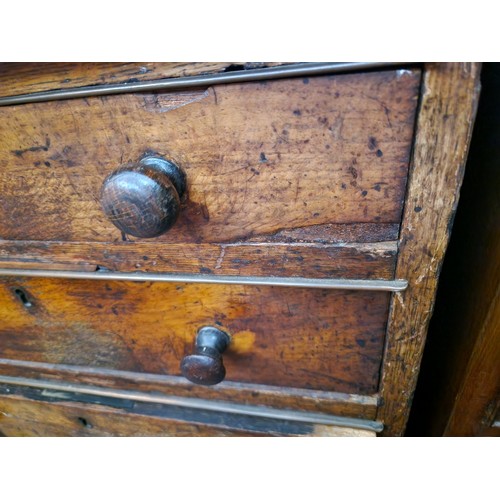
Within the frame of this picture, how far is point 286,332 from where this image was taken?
517 millimetres

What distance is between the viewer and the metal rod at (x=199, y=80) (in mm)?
318

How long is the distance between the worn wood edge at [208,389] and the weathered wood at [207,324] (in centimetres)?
1

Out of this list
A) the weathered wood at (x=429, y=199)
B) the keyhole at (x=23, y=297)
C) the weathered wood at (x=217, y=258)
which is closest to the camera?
the weathered wood at (x=429, y=199)

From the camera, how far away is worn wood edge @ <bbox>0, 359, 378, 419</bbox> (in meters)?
0.56

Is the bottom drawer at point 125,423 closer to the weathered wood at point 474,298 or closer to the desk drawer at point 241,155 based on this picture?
the weathered wood at point 474,298

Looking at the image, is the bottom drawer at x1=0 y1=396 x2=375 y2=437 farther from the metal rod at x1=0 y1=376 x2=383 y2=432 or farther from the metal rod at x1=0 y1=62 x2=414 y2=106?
the metal rod at x1=0 y1=62 x2=414 y2=106

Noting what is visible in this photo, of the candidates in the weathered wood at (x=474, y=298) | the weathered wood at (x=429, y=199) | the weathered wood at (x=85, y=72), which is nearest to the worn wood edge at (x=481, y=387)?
the weathered wood at (x=474, y=298)

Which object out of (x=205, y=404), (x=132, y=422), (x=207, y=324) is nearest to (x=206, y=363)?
(x=207, y=324)

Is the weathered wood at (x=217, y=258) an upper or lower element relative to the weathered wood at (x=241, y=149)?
lower

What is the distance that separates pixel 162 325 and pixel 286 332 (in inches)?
7.4

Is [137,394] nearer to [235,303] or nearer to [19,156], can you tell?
[235,303]

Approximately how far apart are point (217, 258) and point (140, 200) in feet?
0.45

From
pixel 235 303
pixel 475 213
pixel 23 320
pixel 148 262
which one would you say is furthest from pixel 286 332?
pixel 23 320

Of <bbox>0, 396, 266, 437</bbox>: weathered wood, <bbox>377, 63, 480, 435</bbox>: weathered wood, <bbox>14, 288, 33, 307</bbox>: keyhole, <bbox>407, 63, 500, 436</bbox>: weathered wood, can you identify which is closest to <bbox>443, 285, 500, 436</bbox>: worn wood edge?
<bbox>407, 63, 500, 436</bbox>: weathered wood
